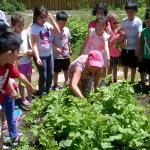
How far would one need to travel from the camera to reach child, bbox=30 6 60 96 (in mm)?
5637

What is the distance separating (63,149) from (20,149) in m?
0.44

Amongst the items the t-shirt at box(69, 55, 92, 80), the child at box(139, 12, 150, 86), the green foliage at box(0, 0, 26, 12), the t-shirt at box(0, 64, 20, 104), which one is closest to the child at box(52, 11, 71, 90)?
the child at box(139, 12, 150, 86)

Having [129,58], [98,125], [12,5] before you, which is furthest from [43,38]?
[12,5]

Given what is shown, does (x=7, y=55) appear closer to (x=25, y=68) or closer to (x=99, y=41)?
(x=25, y=68)

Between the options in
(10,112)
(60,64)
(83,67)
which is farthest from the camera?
(60,64)

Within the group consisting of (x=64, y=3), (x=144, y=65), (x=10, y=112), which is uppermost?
(x=64, y=3)

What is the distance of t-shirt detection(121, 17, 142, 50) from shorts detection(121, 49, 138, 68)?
0.09m

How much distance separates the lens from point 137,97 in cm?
584

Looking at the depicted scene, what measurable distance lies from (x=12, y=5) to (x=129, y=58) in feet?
35.7

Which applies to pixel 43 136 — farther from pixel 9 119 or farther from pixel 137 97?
pixel 137 97

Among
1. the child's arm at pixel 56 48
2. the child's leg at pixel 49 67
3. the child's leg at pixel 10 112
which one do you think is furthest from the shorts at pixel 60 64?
the child's leg at pixel 10 112

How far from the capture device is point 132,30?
632 cm

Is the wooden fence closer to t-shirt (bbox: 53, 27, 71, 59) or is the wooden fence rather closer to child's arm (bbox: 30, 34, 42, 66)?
t-shirt (bbox: 53, 27, 71, 59)

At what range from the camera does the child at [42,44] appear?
5.64 meters
